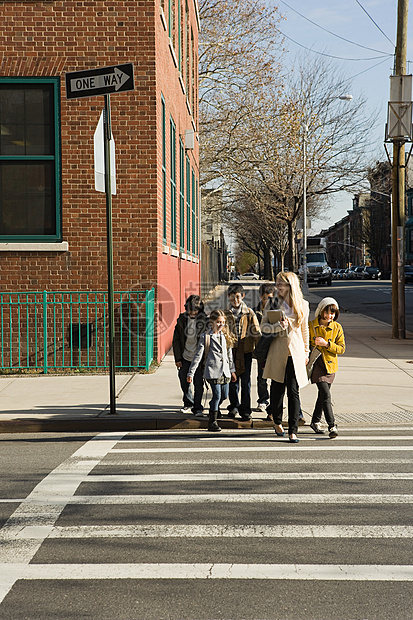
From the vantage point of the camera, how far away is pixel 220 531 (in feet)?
16.0

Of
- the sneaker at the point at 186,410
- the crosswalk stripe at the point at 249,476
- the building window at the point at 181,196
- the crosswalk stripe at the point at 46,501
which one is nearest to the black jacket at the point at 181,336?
the sneaker at the point at 186,410

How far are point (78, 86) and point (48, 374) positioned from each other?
5.17 metres

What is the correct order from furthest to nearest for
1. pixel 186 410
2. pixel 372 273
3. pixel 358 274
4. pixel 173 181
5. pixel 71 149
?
pixel 358 274
pixel 372 273
pixel 173 181
pixel 71 149
pixel 186 410

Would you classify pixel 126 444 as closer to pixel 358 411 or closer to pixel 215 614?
pixel 358 411

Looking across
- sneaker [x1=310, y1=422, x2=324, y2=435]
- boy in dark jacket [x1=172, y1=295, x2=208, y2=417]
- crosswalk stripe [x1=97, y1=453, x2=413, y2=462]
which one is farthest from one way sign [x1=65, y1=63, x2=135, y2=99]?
sneaker [x1=310, y1=422, x2=324, y2=435]

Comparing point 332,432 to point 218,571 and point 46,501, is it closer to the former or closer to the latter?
point 46,501

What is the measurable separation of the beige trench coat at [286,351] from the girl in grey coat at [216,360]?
0.57 metres

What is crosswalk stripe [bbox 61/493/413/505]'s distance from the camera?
18.2 ft

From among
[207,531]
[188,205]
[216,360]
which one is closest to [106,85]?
[216,360]

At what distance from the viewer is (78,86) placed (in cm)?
856

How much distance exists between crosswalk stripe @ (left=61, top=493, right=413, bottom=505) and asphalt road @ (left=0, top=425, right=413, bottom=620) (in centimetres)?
1

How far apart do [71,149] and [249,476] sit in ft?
25.0

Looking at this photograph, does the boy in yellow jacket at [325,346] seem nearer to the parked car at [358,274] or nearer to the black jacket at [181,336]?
the black jacket at [181,336]

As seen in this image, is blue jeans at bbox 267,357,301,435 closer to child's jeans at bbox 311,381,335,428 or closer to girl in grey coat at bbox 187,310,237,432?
child's jeans at bbox 311,381,335,428
